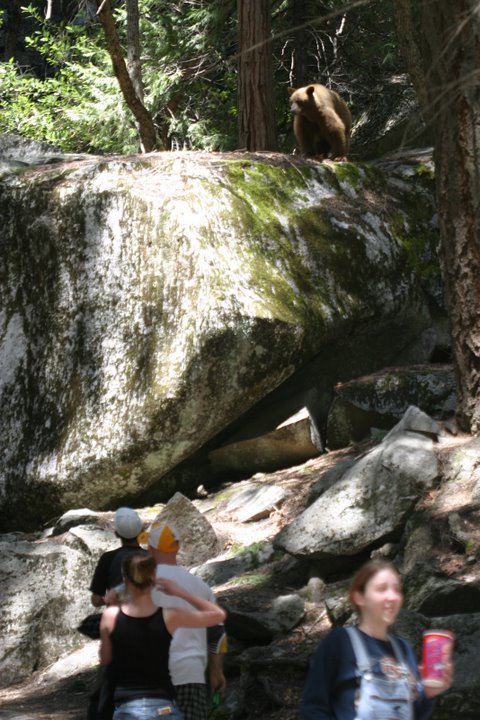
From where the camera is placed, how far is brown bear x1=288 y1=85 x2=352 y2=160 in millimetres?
11328

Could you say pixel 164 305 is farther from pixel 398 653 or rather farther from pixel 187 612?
pixel 398 653

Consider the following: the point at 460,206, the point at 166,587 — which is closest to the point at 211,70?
the point at 460,206

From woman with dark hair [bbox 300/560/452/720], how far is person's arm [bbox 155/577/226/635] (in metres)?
0.92

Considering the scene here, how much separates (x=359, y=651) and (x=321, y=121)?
9387mm

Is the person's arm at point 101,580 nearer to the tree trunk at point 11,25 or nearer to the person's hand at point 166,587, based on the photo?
the person's hand at point 166,587

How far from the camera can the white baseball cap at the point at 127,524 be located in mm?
4648

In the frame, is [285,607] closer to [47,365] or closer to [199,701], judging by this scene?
[199,701]

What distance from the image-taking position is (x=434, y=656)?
2.80m

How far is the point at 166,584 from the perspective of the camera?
3641 mm

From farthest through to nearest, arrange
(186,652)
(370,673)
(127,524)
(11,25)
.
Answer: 1. (11,25)
2. (127,524)
3. (186,652)
4. (370,673)

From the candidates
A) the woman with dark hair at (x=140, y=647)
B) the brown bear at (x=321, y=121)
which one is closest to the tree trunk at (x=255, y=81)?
the brown bear at (x=321, y=121)

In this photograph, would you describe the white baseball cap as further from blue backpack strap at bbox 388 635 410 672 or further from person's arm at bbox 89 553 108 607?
blue backpack strap at bbox 388 635 410 672

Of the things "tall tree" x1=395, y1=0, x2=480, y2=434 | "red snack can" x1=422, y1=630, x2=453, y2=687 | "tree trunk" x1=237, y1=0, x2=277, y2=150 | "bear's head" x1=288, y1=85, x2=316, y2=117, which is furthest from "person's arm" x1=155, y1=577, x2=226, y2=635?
"tree trunk" x1=237, y1=0, x2=277, y2=150

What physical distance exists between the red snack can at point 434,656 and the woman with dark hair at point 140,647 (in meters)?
1.10
